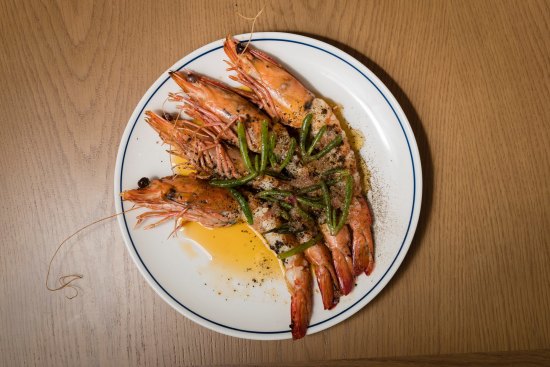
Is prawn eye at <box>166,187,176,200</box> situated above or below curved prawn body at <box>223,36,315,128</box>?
below

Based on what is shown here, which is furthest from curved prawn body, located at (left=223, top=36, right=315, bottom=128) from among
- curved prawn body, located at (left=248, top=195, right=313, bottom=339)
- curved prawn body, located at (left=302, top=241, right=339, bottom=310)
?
curved prawn body, located at (left=302, top=241, right=339, bottom=310)

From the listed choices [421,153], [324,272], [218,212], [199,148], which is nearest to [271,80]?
[199,148]

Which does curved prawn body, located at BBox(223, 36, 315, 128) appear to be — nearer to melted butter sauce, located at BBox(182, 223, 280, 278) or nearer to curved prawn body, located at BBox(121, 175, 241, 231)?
curved prawn body, located at BBox(121, 175, 241, 231)

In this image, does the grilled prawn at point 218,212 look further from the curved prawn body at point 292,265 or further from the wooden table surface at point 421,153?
the wooden table surface at point 421,153

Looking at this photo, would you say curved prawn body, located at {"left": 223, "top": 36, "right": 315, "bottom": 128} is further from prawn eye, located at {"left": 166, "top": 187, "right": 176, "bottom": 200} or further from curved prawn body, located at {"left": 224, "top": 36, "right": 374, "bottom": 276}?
prawn eye, located at {"left": 166, "top": 187, "right": 176, "bottom": 200}

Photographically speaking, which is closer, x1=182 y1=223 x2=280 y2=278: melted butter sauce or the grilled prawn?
the grilled prawn

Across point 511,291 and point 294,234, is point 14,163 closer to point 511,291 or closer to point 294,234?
point 294,234

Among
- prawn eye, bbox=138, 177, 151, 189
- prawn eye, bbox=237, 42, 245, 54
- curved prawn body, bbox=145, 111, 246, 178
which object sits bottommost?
prawn eye, bbox=138, 177, 151, 189
